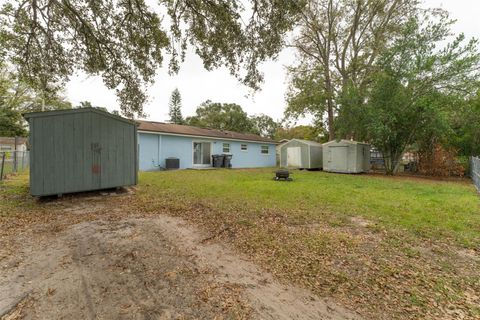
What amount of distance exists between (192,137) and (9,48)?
31.4ft

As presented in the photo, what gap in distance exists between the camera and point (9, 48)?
6766 millimetres

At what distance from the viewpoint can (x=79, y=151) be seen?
20.0ft

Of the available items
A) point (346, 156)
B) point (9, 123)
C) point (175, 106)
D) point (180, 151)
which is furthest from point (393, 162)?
point (175, 106)

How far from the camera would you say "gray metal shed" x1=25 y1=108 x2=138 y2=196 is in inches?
217

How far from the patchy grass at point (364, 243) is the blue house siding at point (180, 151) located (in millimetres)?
7447

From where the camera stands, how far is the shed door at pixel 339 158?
1452 cm

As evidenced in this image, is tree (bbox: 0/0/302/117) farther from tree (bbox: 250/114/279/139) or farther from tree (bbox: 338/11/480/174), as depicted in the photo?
tree (bbox: 250/114/279/139)

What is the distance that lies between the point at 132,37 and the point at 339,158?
1303cm

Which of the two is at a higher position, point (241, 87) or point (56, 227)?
point (241, 87)

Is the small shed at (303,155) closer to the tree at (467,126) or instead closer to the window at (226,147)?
the window at (226,147)

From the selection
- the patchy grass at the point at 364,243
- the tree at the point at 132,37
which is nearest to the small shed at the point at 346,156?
the patchy grass at the point at 364,243

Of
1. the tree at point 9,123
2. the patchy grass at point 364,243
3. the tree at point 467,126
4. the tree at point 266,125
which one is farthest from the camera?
the tree at point 266,125

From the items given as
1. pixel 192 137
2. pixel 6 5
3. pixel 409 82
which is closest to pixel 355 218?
pixel 6 5

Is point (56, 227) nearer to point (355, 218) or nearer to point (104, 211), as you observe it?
point (104, 211)
